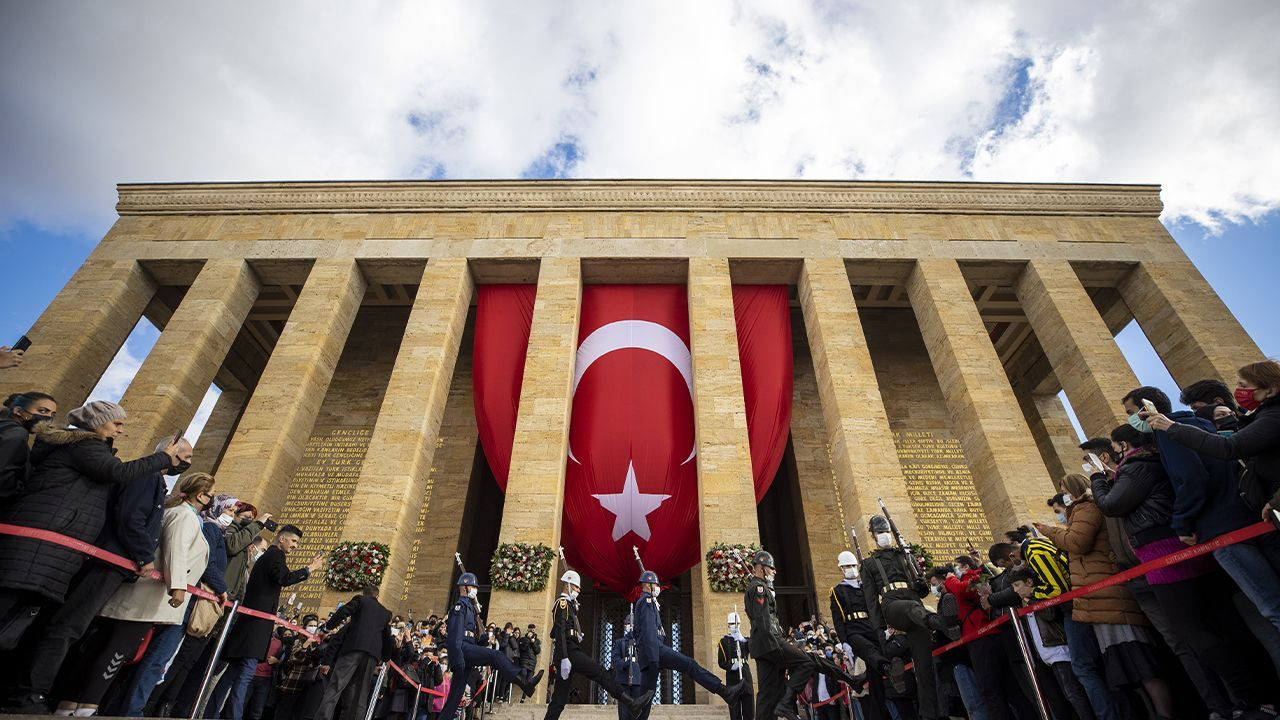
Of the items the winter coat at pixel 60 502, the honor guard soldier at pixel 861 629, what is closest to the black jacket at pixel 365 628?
the winter coat at pixel 60 502

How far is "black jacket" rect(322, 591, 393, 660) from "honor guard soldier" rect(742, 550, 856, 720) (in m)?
3.34

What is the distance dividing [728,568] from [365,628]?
21.5ft

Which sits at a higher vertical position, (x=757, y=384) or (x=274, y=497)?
(x=757, y=384)

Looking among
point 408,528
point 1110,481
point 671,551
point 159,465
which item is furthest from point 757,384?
point 159,465

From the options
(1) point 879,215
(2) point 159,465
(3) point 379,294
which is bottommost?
(2) point 159,465

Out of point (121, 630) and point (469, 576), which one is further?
point (469, 576)

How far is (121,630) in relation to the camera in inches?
154

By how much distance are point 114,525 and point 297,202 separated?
14.4 metres

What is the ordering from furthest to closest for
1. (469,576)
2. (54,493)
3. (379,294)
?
(379,294) → (469,576) → (54,493)

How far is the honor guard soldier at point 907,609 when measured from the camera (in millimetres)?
5082

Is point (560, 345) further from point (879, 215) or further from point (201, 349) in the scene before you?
point (879, 215)

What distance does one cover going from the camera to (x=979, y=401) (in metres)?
12.6

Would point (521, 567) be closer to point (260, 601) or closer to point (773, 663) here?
point (260, 601)

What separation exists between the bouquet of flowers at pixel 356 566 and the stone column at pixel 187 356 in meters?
4.69
